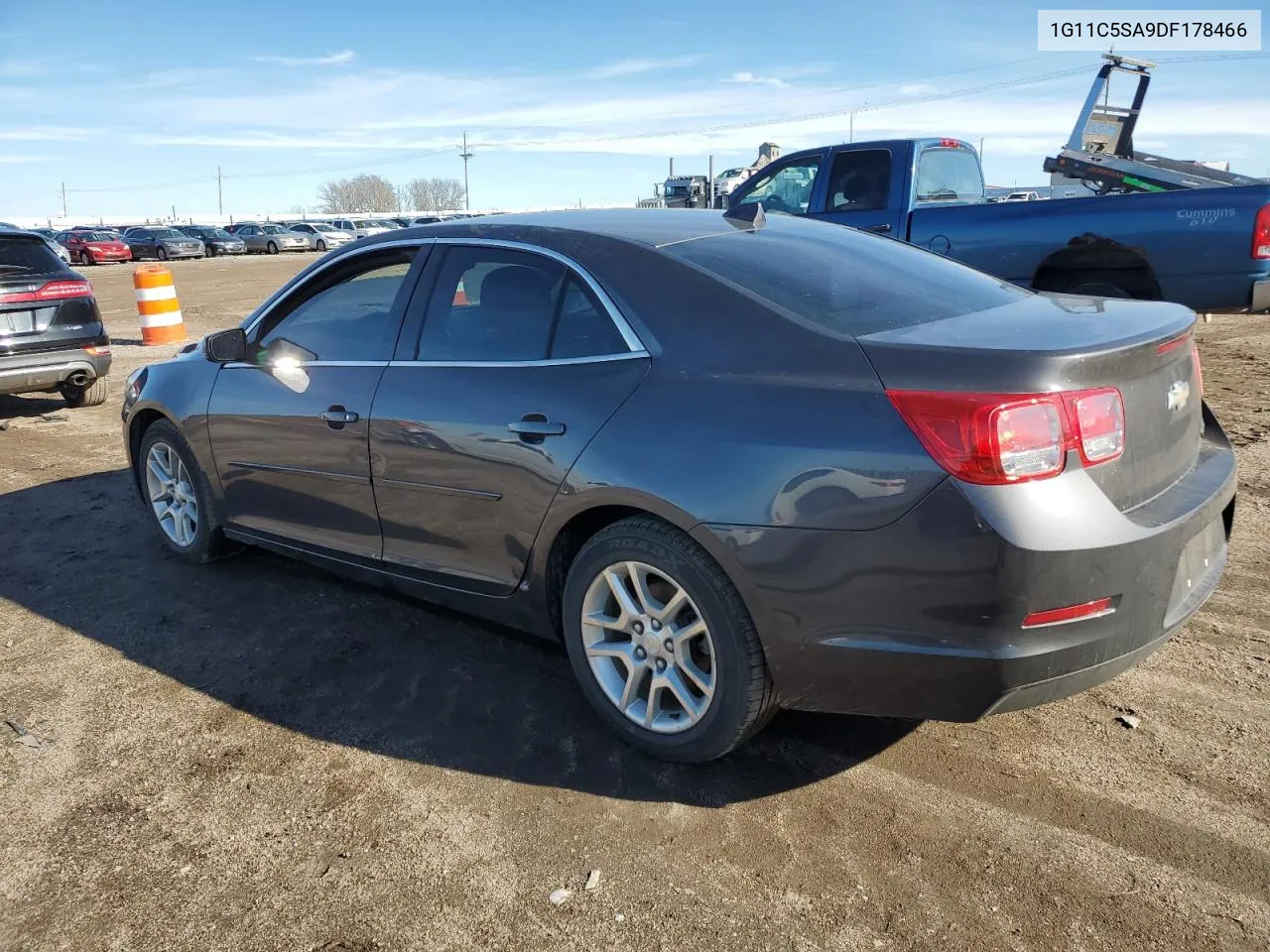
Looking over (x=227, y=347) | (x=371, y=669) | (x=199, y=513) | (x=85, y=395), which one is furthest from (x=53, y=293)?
(x=371, y=669)

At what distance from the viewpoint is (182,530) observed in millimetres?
4887

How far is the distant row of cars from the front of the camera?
42500mm

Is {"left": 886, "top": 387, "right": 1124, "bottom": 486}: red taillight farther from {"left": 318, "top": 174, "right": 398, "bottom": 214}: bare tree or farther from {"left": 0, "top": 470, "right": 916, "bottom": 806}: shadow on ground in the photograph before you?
{"left": 318, "top": 174, "right": 398, "bottom": 214}: bare tree

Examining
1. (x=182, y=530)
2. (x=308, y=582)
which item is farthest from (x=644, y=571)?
(x=182, y=530)

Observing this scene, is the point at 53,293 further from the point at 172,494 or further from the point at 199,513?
the point at 199,513

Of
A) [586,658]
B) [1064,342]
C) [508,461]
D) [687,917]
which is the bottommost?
[687,917]

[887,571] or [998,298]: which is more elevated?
[998,298]

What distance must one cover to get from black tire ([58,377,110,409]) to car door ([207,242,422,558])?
588 cm

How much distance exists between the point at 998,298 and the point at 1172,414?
2.31ft

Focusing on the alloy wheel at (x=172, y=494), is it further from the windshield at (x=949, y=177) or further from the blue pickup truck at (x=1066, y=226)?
the windshield at (x=949, y=177)

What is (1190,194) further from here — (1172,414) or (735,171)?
(735,171)

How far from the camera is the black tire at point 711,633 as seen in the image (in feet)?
8.80

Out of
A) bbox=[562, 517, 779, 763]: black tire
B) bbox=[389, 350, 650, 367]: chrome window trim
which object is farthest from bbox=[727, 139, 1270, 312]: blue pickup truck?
bbox=[562, 517, 779, 763]: black tire

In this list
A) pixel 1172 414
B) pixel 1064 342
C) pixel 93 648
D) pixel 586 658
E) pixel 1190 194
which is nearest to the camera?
pixel 1064 342
